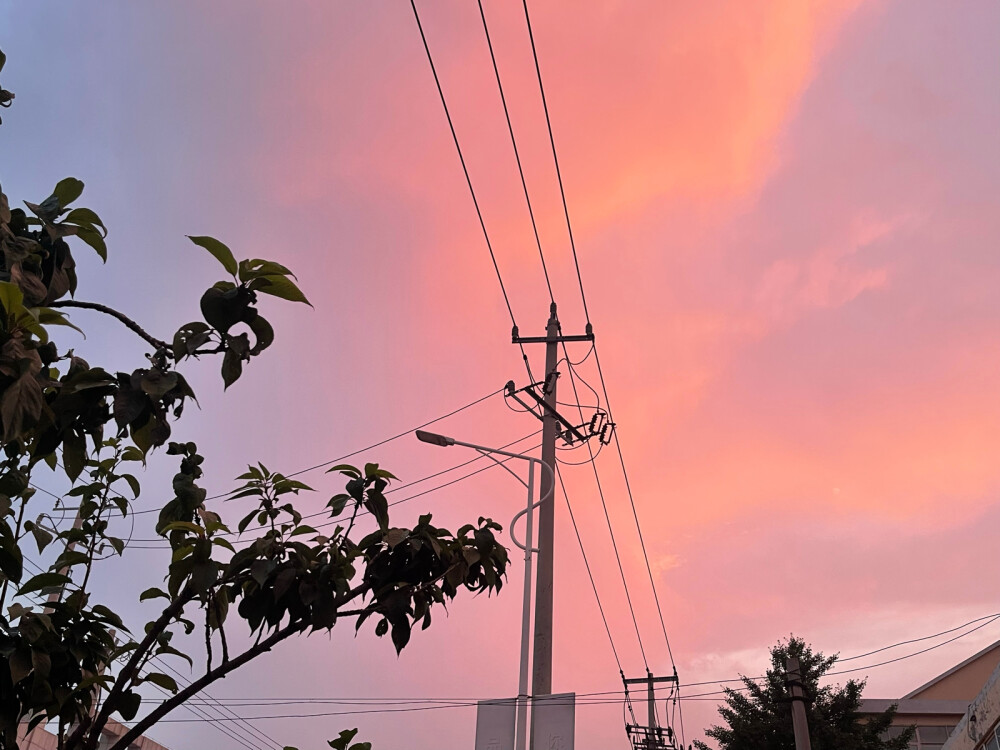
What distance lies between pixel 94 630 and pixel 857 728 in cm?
3383

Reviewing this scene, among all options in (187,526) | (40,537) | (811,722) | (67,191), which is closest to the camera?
(67,191)

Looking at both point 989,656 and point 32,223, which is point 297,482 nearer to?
point 32,223

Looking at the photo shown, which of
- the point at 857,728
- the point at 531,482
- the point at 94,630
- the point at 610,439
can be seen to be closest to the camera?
the point at 94,630

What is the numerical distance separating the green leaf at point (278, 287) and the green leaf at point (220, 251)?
0.06m

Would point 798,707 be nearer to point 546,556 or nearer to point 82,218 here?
point 546,556

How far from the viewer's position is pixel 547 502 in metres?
11.0

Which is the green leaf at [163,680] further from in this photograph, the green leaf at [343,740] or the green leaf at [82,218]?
the green leaf at [82,218]

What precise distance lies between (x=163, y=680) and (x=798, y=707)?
11.9 metres

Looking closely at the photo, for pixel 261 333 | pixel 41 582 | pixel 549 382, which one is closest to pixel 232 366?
pixel 261 333

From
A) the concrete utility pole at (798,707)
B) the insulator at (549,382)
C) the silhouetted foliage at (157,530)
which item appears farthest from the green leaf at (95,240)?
the concrete utility pole at (798,707)

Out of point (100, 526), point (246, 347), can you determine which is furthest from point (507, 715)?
point (246, 347)

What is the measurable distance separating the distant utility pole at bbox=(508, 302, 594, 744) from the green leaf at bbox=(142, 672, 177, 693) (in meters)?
5.37

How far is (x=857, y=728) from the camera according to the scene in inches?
1242

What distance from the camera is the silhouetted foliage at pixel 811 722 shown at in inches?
1214
